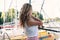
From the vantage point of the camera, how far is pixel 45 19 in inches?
92.2

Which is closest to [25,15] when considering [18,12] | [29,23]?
[29,23]

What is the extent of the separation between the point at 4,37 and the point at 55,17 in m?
0.90

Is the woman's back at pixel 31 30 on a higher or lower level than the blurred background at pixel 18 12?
lower

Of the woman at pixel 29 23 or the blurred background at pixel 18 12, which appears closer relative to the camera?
the woman at pixel 29 23

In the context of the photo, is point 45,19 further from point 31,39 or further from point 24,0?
point 31,39

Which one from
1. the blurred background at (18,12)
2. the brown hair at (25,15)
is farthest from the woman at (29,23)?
the blurred background at (18,12)

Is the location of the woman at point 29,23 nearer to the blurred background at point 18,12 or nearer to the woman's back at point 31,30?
the woman's back at point 31,30

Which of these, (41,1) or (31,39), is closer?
A: (31,39)

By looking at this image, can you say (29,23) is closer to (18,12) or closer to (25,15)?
(25,15)

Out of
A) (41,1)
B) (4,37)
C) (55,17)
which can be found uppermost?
(41,1)

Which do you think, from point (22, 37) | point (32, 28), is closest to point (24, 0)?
point (22, 37)

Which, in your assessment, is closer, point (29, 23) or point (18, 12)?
point (29, 23)

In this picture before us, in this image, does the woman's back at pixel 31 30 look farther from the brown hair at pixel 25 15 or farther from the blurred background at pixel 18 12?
the blurred background at pixel 18 12

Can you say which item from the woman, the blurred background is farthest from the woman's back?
the blurred background
